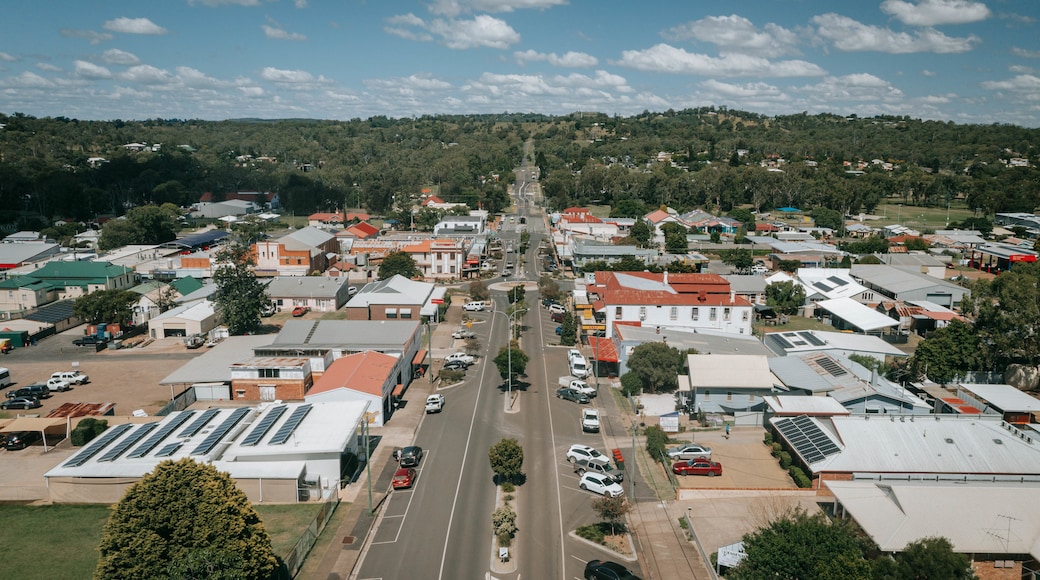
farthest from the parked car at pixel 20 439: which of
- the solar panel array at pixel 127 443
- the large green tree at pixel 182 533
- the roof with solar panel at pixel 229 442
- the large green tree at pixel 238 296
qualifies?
the large green tree at pixel 182 533

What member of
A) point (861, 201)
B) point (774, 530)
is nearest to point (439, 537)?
point (774, 530)

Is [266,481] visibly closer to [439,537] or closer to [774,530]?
[439,537]

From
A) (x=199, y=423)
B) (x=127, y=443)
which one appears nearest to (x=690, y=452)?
(x=199, y=423)

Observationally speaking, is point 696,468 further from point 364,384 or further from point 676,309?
point 676,309

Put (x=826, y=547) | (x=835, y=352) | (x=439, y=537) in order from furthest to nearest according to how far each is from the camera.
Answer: (x=835, y=352) → (x=439, y=537) → (x=826, y=547)

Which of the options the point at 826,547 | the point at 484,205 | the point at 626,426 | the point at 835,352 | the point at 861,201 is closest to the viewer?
the point at 826,547

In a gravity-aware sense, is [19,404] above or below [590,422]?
below

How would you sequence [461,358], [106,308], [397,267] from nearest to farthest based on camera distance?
[461,358], [106,308], [397,267]
